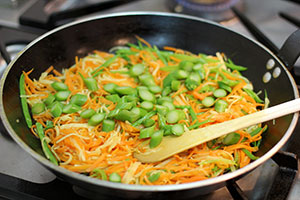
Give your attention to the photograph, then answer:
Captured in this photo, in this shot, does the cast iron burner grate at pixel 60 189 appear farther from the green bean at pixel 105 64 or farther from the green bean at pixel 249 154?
the green bean at pixel 105 64

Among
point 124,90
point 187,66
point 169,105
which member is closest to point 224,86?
point 187,66

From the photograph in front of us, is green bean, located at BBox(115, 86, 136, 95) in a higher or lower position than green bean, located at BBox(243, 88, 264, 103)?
higher

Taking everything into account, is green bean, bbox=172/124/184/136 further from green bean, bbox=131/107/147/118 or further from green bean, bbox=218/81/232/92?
green bean, bbox=218/81/232/92

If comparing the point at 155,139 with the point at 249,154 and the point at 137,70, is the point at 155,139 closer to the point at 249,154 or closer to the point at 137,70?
the point at 249,154

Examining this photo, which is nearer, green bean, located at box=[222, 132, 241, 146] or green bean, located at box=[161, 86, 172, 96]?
green bean, located at box=[222, 132, 241, 146]

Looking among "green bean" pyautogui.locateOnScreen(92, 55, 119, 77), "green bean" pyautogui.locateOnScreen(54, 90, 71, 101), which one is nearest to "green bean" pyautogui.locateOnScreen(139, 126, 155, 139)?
"green bean" pyautogui.locateOnScreen(54, 90, 71, 101)

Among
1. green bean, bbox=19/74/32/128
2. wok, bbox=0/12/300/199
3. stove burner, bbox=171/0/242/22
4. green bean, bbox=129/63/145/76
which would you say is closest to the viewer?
wok, bbox=0/12/300/199
